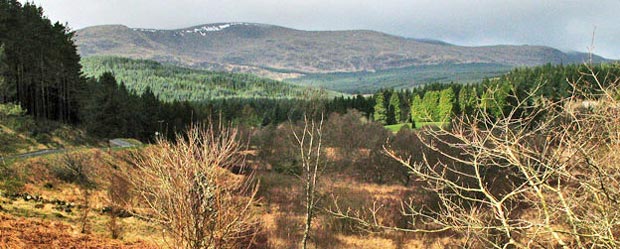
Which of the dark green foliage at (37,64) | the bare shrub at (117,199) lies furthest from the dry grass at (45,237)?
the dark green foliage at (37,64)

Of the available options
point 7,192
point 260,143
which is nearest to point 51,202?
point 7,192

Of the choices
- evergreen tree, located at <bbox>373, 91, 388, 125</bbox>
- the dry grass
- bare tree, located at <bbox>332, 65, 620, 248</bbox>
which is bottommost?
evergreen tree, located at <bbox>373, 91, 388, 125</bbox>

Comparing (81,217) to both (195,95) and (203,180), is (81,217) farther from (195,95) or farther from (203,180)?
(195,95)

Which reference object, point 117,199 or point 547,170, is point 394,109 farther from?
point 547,170

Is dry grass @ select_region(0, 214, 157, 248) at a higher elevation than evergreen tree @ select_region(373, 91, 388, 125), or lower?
higher

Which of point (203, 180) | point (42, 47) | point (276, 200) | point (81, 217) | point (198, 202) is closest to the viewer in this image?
point (198, 202)

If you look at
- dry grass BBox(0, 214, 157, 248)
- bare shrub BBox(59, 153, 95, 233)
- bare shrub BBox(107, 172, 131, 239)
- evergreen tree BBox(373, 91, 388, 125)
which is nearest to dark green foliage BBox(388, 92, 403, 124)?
evergreen tree BBox(373, 91, 388, 125)

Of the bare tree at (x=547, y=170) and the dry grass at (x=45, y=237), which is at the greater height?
the bare tree at (x=547, y=170)

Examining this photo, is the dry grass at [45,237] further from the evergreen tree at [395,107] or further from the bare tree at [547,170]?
the evergreen tree at [395,107]

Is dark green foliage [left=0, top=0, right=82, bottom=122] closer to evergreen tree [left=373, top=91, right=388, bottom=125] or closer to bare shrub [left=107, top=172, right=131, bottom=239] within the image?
bare shrub [left=107, top=172, right=131, bottom=239]

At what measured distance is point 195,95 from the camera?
182125mm

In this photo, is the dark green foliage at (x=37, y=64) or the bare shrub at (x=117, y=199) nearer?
the bare shrub at (x=117, y=199)

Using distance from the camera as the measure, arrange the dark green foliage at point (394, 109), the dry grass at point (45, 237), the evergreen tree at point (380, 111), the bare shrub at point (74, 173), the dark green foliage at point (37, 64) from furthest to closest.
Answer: the dark green foliage at point (394, 109) → the evergreen tree at point (380, 111) → the dark green foliage at point (37, 64) → the bare shrub at point (74, 173) → the dry grass at point (45, 237)

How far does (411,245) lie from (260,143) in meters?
31.2
